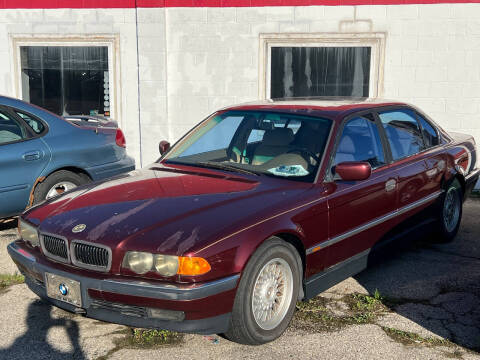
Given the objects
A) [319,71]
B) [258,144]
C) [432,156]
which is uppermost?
[319,71]

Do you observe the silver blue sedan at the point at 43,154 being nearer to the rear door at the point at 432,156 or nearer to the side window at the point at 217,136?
the side window at the point at 217,136

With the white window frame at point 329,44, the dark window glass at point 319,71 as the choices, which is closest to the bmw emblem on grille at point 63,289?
the white window frame at point 329,44

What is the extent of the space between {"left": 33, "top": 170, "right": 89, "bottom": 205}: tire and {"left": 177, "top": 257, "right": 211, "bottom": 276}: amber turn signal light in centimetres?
327

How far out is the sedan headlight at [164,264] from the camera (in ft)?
11.7

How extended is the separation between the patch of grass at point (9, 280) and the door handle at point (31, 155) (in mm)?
1348

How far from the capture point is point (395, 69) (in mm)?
9570

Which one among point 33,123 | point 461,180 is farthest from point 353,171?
point 33,123

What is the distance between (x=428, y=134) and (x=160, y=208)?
3.21 m

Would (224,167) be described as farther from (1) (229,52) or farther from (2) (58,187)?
(1) (229,52)

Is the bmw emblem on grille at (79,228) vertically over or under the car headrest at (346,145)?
under

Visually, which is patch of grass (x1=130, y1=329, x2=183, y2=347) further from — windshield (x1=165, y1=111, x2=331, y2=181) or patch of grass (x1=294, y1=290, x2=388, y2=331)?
windshield (x1=165, y1=111, x2=331, y2=181)

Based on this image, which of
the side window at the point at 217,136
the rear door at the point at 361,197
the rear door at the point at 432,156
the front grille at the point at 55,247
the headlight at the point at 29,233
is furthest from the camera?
the rear door at the point at 432,156

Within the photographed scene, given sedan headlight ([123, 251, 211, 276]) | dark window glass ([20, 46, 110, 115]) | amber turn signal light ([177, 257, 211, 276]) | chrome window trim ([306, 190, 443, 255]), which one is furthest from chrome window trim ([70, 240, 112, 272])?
dark window glass ([20, 46, 110, 115])

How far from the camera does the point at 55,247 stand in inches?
157
